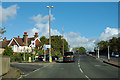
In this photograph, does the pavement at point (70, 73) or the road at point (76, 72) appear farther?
the road at point (76, 72)

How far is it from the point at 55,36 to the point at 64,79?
7148 cm

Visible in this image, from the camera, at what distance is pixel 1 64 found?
12.9 metres

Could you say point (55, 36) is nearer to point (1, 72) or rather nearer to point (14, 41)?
point (14, 41)

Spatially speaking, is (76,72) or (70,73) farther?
(76,72)

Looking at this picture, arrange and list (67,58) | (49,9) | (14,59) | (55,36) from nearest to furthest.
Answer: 1. (67,58)
2. (49,9)
3. (14,59)
4. (55,36)

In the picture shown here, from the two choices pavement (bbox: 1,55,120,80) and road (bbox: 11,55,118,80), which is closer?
pavement (bbox: 1,55,120,80)

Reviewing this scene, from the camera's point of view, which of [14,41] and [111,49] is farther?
[111,49]

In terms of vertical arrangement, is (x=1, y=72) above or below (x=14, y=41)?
below

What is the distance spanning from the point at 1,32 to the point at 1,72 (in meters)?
4.25

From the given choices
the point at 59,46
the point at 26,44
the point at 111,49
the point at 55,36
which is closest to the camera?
the point at 26,44

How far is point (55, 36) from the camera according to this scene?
84250 mm

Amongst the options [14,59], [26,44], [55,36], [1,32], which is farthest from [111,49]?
[1,32]

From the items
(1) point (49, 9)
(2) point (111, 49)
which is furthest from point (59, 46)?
(1) point (49, 9)

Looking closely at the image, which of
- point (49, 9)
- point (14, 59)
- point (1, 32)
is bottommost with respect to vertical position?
point (14, 59)
